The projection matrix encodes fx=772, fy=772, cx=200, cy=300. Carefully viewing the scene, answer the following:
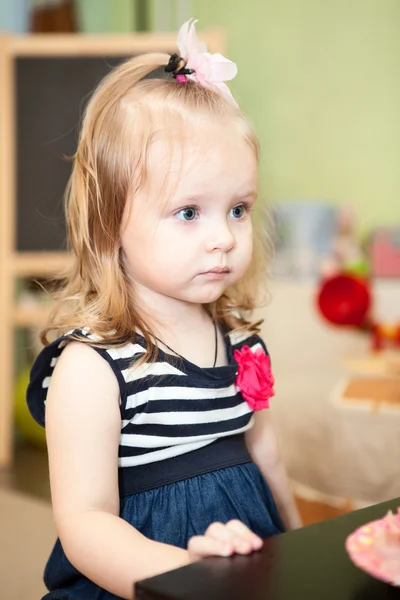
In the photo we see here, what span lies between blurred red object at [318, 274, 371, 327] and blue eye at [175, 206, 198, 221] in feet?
3.36

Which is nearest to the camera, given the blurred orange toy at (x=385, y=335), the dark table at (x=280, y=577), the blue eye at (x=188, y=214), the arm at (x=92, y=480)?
the dark table at (x=280, y=577)

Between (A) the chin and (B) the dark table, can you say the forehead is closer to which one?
(A) the chin

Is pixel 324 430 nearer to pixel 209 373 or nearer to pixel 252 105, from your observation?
pixel 209 373

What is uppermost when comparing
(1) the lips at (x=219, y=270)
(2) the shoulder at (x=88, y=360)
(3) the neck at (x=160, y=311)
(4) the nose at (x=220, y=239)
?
(4) the nose at (x=220, y=239)

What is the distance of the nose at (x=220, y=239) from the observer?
0.77m

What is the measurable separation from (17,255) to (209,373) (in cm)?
168

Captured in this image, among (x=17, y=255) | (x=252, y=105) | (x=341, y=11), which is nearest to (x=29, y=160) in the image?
(x=17, y=255)

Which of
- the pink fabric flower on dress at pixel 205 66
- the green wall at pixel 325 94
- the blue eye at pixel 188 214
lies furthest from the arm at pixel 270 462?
the green wall at pixel 325 94

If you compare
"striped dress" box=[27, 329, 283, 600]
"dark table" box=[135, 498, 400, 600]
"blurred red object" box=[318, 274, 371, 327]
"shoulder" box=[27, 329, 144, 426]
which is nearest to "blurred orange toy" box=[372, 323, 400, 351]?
"blurred red object" box=[318, 274, 371, 327]

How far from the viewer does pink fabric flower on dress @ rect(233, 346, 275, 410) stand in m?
0.88

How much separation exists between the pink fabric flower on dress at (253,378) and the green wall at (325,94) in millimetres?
1768

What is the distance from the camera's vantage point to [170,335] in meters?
0.85

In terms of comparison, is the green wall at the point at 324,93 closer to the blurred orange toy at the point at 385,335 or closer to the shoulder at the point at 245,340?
the blurred orange toy at the point at 385,335

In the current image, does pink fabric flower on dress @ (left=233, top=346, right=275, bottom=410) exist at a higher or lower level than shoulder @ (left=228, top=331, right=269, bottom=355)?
lower
